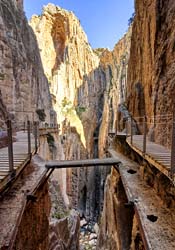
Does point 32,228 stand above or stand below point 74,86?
below

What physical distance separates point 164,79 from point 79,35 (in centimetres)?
2870

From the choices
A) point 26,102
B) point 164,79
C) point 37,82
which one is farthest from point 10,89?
point 164,79

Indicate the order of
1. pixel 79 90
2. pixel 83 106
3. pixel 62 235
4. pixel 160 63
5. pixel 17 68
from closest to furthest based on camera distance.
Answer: pixel 160 63
pixel 62 235
pixel 17 68
pixel 83 106
pixel 79 90

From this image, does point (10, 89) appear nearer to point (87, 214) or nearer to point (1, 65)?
point (1, 65)

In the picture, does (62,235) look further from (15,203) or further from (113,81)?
(113,81)

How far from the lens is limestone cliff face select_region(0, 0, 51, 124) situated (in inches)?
505

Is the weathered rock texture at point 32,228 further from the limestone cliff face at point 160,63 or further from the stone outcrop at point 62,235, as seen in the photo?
the limestone cliff face at point 160,63

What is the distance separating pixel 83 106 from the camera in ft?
102

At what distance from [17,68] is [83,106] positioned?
17249 millimetres

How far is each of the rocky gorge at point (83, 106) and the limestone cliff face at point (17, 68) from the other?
80mm

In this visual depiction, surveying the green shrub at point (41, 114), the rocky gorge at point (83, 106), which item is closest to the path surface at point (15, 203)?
the rocky gorge at point (83, 106)

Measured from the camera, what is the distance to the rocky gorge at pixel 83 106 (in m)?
6.43

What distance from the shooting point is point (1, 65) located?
12.4m

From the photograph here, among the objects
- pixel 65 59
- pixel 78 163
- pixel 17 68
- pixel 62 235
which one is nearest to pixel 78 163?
pixel 78 163
